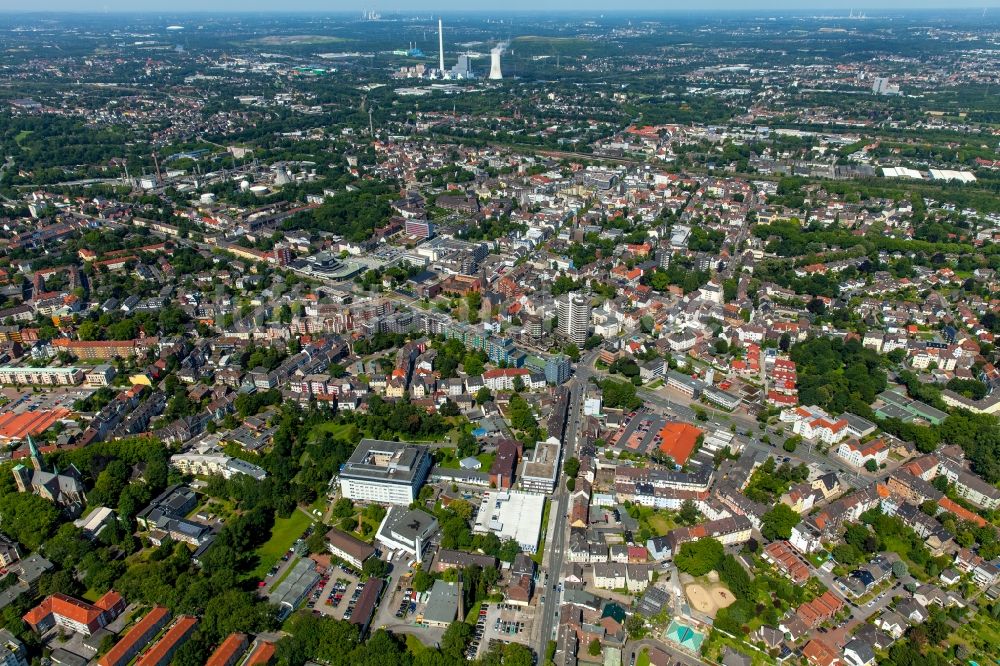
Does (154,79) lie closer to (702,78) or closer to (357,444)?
(702,78)

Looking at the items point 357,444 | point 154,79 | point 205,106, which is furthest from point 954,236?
point 154,79

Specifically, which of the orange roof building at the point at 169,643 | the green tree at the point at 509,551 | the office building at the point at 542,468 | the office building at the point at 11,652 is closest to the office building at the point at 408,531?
the green tree at the point at 509,551

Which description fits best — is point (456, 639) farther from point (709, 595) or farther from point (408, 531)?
point (709, 595)

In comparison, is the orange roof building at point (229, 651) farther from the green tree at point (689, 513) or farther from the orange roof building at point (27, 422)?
the orange roof building at point (27, 422)

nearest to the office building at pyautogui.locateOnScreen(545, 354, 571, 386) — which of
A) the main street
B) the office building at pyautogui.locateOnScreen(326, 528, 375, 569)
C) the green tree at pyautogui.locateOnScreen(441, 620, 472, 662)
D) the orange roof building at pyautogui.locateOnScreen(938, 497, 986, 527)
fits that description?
the main street

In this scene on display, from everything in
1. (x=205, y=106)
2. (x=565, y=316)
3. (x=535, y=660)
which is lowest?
(x=535, y=660)
